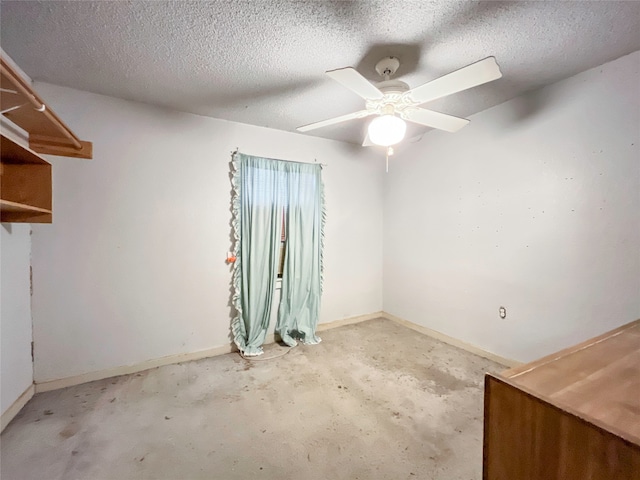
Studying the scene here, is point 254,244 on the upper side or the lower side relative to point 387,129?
lower

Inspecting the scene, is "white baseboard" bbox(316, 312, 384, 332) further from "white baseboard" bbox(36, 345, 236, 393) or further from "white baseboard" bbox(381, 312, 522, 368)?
"white baseboard" bbox(36, 345, 236, 393)

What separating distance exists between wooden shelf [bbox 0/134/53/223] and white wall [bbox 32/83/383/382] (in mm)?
500

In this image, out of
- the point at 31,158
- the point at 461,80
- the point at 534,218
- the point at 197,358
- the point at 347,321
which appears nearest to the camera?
the point at 461,80

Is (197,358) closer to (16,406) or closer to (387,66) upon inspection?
(16,406)

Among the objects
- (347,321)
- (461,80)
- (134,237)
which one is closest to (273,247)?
(134,237)

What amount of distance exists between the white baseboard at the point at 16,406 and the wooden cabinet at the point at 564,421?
2.59 metres

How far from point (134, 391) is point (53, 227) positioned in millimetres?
1391

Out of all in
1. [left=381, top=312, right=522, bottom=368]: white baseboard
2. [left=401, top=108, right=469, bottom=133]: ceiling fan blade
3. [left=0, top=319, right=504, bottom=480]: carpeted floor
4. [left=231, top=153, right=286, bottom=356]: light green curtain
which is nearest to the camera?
[left=0, top=319, right=504, bottom=480]: carpeted floor

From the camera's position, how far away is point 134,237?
232cm

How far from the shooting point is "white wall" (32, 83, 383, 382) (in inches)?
81.8

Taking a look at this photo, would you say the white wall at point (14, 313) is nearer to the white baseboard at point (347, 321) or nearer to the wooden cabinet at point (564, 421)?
the white baseboard at point (347, 321)

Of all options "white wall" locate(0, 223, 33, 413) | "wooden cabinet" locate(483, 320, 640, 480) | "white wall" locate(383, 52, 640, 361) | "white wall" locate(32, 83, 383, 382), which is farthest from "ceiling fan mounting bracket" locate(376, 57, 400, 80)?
"white wall" locate(0, 223, 33, 413)

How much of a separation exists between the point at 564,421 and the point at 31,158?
260cm

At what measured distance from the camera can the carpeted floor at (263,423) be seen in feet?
4.60
